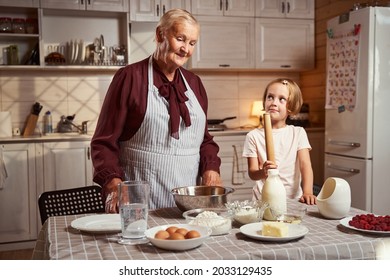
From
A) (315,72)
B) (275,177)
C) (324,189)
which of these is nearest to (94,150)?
(275,177)

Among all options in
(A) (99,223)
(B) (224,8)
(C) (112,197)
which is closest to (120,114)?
(C) (112,197)

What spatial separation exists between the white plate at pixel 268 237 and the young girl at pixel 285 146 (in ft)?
1.90

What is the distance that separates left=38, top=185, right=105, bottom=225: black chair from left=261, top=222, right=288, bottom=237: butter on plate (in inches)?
28.1

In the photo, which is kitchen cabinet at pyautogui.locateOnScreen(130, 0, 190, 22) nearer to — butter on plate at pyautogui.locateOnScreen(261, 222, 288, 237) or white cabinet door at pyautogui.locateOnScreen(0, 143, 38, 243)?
white cabinet door at pyautogui.locateOnScreen(0, 143, 38, 243)

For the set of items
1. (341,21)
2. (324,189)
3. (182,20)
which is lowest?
(324,189)

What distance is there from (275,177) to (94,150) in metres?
0.56

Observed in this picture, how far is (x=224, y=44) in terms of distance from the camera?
356cm

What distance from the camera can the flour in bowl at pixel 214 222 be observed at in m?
1.03

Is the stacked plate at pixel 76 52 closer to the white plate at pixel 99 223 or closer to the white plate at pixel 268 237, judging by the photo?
the white plate at pixel 99 223

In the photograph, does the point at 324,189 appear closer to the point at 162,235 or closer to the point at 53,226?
the point at 162,235

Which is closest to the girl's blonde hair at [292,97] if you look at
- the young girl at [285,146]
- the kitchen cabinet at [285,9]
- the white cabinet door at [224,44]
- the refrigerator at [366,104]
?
the young girl at [285,146]

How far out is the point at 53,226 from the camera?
115 cm

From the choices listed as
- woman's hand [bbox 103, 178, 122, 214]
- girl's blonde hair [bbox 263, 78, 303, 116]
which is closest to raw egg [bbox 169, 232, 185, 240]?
woman's hand [bbox 103, 178, 122, 214]

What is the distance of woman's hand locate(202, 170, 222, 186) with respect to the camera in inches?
58.1
